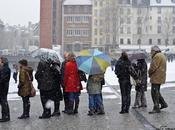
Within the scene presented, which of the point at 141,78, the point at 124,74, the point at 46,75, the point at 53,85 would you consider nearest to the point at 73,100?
the point at 53,85

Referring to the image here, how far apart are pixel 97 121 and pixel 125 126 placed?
113 centimetres

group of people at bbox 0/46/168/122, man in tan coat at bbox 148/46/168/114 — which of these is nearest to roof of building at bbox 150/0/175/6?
group of people at bbox 0/46/168/122

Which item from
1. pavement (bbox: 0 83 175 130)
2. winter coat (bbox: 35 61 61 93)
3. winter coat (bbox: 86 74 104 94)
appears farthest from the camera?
winter coat (bbox: 86 74 104 94)

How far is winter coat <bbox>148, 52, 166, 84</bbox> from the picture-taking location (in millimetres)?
15023

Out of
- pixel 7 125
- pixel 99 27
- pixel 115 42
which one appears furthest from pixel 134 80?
pixel 99 27

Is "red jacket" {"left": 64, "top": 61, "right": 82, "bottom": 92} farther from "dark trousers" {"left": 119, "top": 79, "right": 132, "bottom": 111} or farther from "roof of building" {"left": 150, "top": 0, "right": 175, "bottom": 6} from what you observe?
"roof of building" {"left": 150, "top": 0, "right": 175, "bottom": 6}

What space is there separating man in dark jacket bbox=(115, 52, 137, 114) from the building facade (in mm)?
105504

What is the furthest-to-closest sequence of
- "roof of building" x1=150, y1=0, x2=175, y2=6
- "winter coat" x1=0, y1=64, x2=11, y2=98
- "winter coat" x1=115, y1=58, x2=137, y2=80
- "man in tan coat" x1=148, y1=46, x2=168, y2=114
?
"roof of building" x1=150, y1=0, x2=175, y2=6 → "winter coat" x1=115, y1=58, x2=137, y2=80 → "man in tan coat" x1=148, y1=46, x2=168, y2=114 → "winter coat" x1=0, y1=64, x2=11, y2=98

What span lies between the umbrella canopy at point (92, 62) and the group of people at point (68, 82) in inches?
9.5

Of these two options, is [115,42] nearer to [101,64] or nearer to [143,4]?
[143,4]

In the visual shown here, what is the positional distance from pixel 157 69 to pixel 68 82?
2698 mm

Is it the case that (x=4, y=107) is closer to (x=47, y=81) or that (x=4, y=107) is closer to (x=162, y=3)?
(x=47, y=81)

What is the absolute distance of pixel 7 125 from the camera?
44.3 ft

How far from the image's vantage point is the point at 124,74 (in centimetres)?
1537
